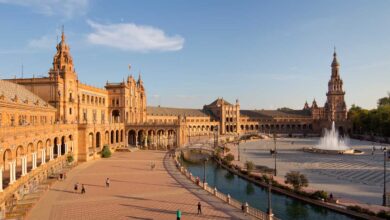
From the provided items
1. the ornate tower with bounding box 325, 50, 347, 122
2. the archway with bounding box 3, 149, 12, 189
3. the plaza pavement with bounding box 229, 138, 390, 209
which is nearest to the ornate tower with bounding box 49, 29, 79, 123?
the archway with bounding box 3, 149, 12, 189

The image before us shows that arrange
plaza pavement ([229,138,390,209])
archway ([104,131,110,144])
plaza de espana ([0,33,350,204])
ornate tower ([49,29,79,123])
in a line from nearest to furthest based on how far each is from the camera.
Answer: plaza pavement ([229,138,390,209]) → plaza de espana ([0,33,350,204]) → ornate tower ([49,29,79,123]) → archway ([104,131,110,144])

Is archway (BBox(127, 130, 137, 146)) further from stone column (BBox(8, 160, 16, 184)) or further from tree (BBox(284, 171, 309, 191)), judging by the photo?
tree (BBox(284, 171, 309, 191))

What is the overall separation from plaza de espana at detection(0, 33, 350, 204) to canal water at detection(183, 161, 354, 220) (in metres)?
25.0

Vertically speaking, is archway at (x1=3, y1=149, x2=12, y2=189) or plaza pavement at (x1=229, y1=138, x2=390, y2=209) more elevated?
archway at (x1=3, y1=149, x2=12, y2=189)

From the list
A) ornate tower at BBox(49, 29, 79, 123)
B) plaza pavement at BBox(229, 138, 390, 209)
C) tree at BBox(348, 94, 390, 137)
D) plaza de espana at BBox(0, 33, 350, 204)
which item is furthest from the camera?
tree at BBox(348, 94, 390, 137)

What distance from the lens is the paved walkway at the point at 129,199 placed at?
90.3 ft

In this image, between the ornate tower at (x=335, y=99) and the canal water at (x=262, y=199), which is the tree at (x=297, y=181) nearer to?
the canal water at (x=262, y=199)

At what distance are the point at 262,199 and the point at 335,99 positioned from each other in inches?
4767

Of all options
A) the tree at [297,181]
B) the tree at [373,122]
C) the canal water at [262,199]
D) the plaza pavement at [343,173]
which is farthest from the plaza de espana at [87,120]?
the plaza pavement at [343,173]

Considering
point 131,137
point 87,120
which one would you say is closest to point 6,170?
point 87,120

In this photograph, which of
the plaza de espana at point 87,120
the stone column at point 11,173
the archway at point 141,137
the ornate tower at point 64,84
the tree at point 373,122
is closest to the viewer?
the stone column at point 11,173

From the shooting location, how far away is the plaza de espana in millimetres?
37781

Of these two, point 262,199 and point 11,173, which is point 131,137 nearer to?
point 262,199

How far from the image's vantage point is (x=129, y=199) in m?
32.7
